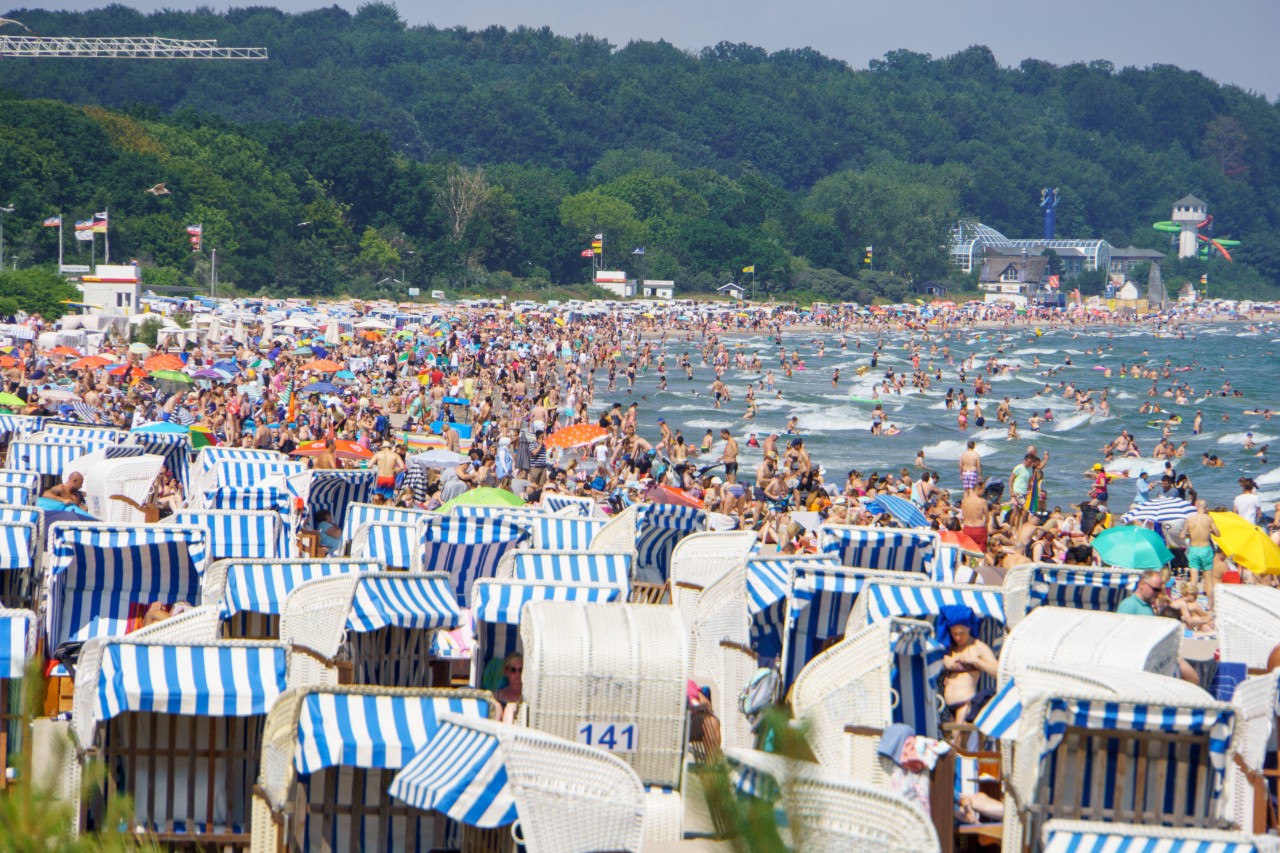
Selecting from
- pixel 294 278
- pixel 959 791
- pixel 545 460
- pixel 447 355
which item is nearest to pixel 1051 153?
pixel 294 278

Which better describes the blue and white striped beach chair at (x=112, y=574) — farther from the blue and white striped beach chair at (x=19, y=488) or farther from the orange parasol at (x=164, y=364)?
the orange parasol at (x=164, y=364)

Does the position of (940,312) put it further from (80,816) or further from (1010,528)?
(80,816)

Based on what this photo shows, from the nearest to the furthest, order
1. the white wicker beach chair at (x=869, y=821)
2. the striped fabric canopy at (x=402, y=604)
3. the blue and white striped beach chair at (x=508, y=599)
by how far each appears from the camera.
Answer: the white wicker beach chair at (x=869, y=821), the striped fabric canopy at (x=402, y=604), the blue and white striped beach chair at (x=508, y=599)


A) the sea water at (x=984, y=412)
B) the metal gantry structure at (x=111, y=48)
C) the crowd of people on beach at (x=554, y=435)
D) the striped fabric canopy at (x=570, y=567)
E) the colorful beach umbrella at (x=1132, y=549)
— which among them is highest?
the metal gantry structure at (x=111, y=48)

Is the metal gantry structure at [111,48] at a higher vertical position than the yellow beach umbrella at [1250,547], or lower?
higher

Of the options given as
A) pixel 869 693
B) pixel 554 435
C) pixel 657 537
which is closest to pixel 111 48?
pixel 554 435

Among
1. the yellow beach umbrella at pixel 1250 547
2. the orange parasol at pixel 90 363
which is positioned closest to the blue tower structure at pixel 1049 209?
the orange parasol at pixel 90 363
